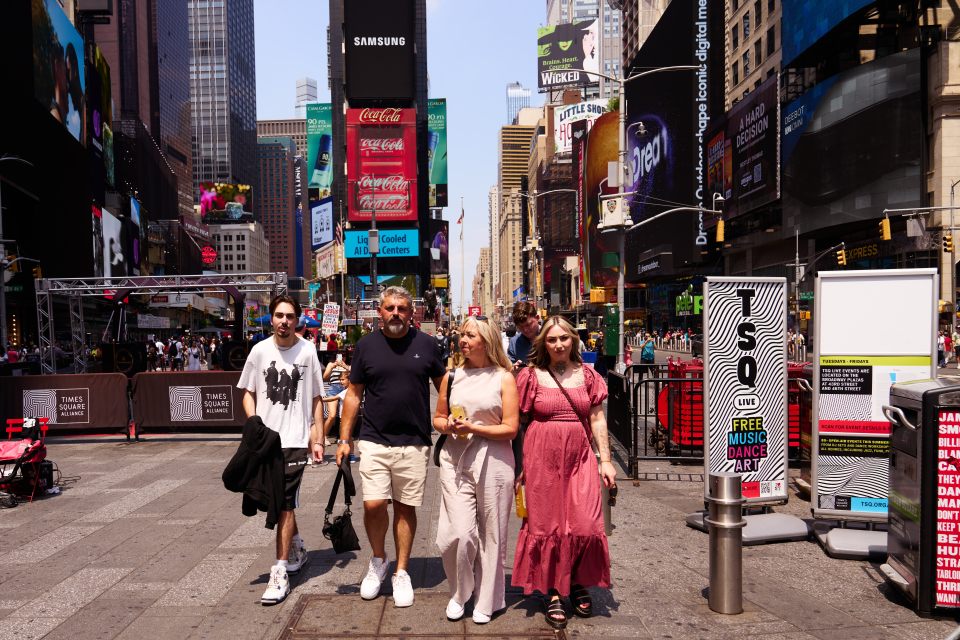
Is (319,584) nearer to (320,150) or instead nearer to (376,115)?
(376,115)

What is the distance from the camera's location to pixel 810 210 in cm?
4328

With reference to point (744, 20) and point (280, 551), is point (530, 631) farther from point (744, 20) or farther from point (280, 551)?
point (744, 20)

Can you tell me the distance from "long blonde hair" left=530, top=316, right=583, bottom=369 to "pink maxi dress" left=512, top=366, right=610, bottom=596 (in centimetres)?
22

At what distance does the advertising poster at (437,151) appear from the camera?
133m

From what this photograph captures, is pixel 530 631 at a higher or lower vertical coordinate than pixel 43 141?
lower

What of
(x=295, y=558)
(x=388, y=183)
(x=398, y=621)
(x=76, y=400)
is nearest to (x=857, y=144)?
(x=76, y=400)

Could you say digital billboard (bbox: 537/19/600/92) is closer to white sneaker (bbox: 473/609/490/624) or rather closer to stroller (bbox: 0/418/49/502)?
stroller (bbox: 0/418/49/502)

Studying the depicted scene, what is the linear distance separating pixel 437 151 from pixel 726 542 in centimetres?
13814

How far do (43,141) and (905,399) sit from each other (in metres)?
53.0

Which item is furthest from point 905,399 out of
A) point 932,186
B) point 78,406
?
point 932,186

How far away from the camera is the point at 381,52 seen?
90.8 metres

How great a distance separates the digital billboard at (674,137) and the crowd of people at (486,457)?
5167 centimetres

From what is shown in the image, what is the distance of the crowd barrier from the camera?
1249 cm

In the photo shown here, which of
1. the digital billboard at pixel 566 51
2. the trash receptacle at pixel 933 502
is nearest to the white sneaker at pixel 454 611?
the trash receptacle at pixel 933 502
